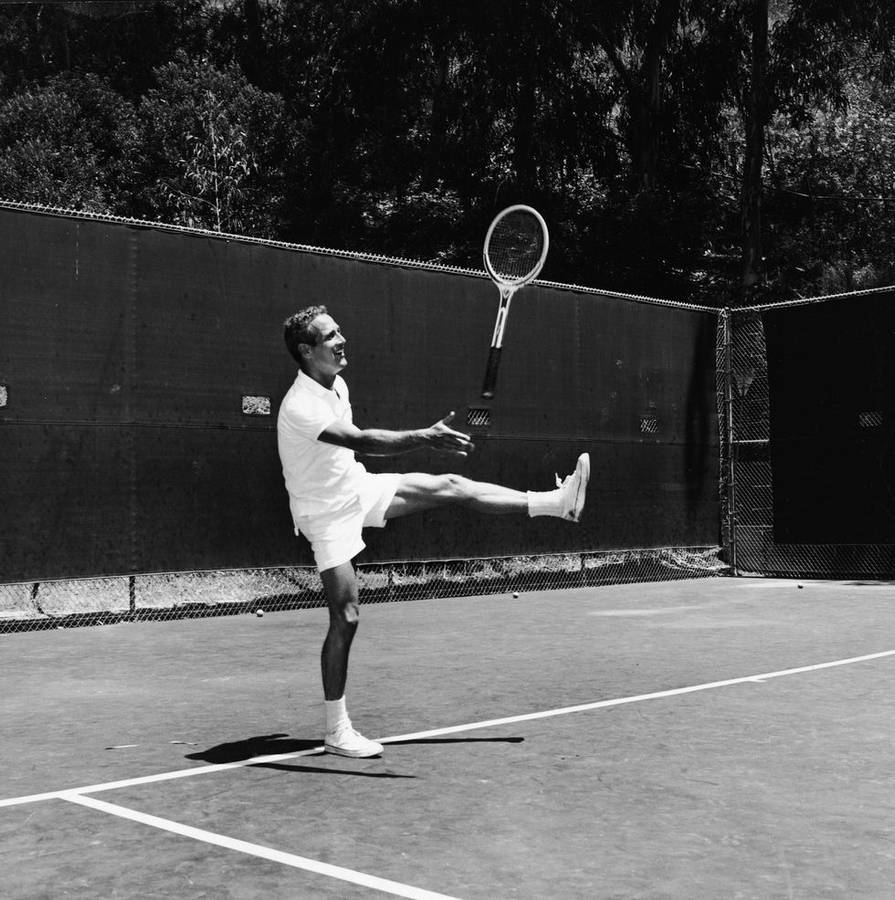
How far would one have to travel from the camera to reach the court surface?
3557mm

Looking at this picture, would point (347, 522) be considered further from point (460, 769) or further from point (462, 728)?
point (462, 728)

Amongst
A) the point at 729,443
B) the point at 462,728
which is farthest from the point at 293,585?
the point at 462,728

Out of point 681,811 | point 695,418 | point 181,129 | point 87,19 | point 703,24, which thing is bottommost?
point 681,811

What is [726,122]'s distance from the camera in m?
24.8

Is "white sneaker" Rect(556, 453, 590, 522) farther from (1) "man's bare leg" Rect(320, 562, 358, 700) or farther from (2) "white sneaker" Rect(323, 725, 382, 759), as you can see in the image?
(2) "white sneaker" Rect(323, 725, 382, 759)

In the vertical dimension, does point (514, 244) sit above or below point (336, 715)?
above

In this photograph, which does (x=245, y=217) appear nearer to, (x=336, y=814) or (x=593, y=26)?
(x=593, y=26)

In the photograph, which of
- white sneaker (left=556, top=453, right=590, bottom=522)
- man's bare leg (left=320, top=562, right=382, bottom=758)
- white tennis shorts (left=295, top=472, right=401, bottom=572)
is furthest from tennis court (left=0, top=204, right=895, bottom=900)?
white sneaker (left=556, top=453, right=590, bottom=522)

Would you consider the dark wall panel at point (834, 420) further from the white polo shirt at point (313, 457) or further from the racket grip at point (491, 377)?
the white polo shirt at point (313, 457)

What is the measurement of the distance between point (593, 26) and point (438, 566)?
45.2ft

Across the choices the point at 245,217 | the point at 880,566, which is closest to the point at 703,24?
the point at 245,217

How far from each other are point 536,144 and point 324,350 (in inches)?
751

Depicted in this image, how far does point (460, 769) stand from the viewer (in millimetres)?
4875

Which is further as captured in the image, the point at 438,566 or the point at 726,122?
the point at 726,122
